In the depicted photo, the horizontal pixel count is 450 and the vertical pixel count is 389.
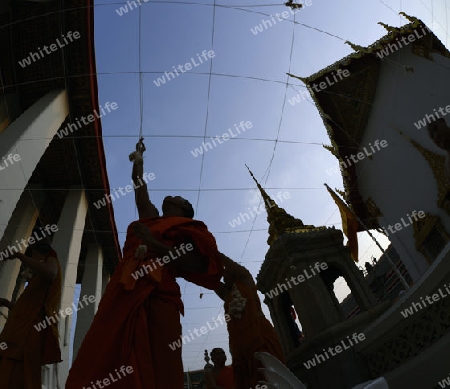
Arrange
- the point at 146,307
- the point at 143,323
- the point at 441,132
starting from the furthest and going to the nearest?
the point at 441,132 → the point at 146,307 → the point at 143,323

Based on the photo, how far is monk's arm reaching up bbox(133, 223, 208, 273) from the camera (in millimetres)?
1688

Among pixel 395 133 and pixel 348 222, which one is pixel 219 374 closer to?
pixel 348 222

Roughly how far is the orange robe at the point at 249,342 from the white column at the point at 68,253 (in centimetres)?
480

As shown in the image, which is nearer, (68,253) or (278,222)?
(68,253)

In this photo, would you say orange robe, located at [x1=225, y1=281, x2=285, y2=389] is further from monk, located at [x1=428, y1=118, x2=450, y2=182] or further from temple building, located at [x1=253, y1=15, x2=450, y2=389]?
monk, located at [x1=428, y1=118, x2=450, y2=182]

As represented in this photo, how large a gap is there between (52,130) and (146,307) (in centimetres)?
611

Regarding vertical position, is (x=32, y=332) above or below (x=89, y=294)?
below

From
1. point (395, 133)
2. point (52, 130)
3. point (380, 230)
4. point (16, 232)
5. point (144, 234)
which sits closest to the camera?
point (144, 234)

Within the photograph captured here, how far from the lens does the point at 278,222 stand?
7.54 meters

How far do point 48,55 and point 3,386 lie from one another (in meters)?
7.01

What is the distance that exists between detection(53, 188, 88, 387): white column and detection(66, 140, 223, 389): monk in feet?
19.0

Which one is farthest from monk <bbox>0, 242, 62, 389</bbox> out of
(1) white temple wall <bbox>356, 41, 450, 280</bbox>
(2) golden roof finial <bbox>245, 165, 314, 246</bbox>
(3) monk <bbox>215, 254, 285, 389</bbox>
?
(1) white temple wall <bbox>356, 41, 450, 280</bbox>

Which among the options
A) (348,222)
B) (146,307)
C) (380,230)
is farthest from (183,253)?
(380,230)

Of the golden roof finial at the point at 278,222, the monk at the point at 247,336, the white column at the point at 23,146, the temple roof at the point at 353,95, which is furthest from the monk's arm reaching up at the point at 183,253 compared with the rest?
the temple roof at the point at 353,95
